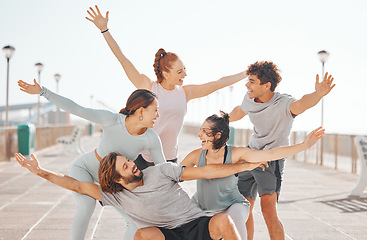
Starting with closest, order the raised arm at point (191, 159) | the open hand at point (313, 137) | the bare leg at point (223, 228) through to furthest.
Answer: the bare leg at point (223, 228), the open hand at point (313, 137), the raised arm at point (191, 159)

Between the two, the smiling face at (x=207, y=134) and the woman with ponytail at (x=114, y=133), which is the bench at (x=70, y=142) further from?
the smiling face at (x=207, y=134)

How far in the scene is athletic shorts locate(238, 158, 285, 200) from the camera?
452 cm

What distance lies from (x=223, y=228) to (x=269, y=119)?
1.19 m

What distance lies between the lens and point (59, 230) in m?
5.93

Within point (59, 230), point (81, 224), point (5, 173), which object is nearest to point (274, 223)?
point (81, 224)

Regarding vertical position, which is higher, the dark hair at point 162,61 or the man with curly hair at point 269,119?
the dark hair at point 162,61

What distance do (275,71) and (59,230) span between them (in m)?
3.04

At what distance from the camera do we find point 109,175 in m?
3.61

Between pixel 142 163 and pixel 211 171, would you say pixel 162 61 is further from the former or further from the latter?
pixel 211 171

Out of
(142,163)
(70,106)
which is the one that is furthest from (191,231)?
(70,106)

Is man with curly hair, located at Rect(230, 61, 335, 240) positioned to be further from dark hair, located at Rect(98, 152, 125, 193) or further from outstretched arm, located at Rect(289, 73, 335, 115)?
dark hair, located at Rect(98, 152, 125, 193)

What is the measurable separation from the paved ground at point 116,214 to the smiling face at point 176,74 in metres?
2.01

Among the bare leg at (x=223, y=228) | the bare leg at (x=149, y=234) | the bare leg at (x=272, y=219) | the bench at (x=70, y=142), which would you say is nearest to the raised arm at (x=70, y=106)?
the bare leg at (x=149, y=234)

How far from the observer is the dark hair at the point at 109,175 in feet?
11.8
